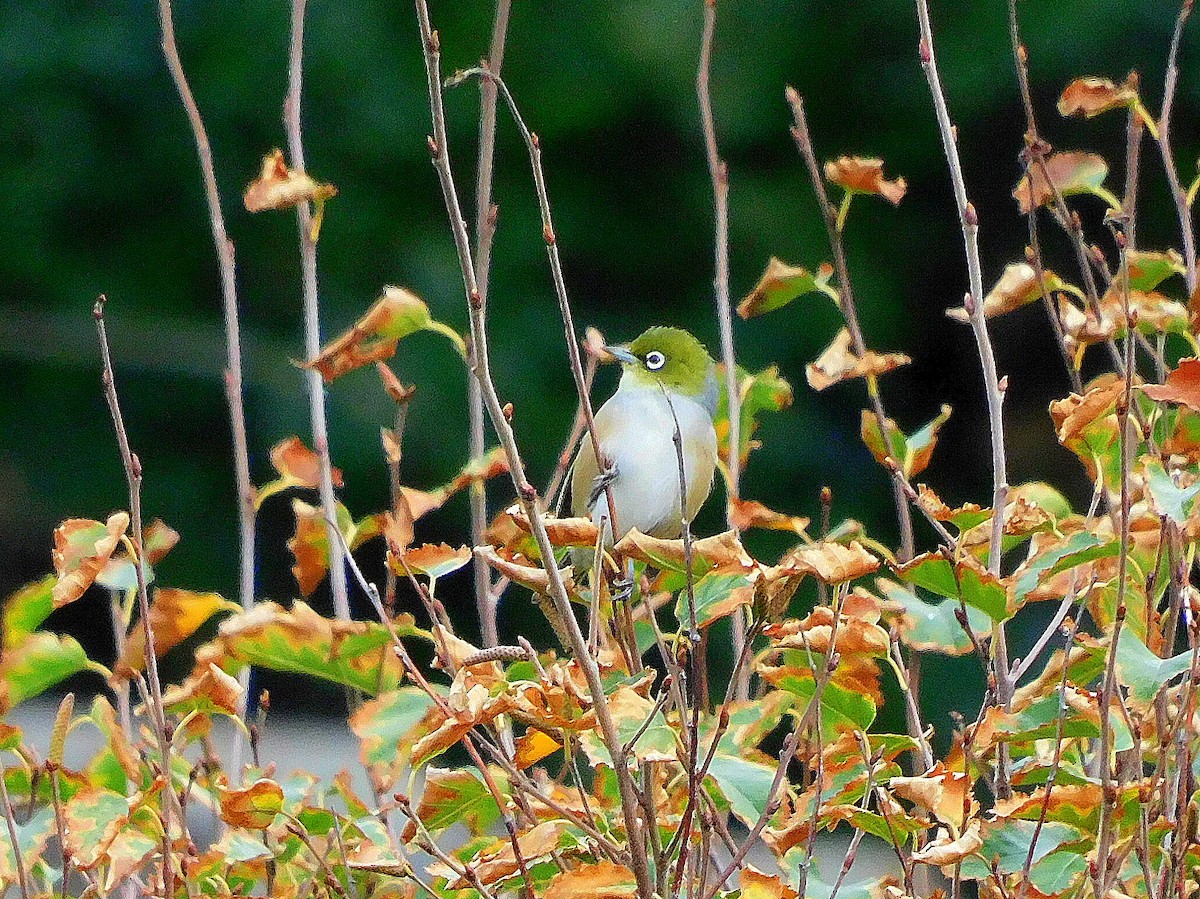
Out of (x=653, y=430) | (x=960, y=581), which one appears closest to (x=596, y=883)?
(x=960, y=581)

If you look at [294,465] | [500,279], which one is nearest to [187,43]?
[500,279]

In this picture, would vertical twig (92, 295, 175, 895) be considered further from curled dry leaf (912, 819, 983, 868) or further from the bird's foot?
curled dry leaf (912, 819, 983, 868)

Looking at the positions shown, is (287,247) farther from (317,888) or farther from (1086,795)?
(1086,795)

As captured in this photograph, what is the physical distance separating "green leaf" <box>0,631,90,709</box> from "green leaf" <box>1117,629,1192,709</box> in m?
0.78

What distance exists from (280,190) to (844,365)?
54cm

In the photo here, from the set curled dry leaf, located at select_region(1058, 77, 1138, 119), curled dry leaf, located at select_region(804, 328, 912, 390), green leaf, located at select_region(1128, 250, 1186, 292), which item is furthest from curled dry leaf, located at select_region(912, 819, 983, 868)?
curled dry leaf, located at select_region(1058, 77, 1138, 119)

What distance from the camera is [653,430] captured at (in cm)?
238

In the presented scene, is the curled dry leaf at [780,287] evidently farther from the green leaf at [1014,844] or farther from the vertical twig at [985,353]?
the green leaf at [1014,844]

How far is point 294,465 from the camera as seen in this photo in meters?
1.56

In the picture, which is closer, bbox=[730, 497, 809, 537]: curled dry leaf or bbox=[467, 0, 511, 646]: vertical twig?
bbox=[730, 497, 809, 537]: curled dry leaf

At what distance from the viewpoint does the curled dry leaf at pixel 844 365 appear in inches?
57.7

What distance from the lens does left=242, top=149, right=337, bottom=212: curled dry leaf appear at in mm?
1376

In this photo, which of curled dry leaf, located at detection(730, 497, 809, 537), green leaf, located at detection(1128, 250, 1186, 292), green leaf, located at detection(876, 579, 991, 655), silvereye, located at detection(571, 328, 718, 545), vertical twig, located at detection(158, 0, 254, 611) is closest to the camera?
green leaf, located at detection(876, 579, 991, 655)

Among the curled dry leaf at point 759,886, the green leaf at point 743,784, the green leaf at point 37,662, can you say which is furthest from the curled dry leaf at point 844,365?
the green leaf at point 37,662
